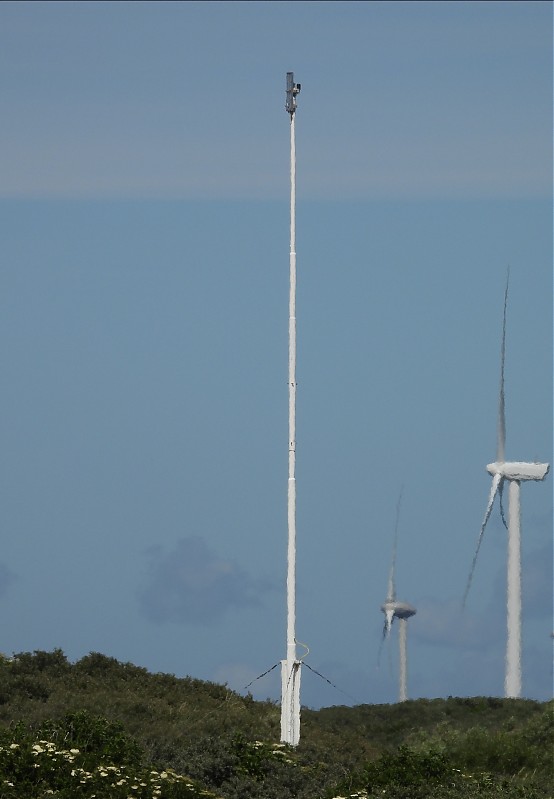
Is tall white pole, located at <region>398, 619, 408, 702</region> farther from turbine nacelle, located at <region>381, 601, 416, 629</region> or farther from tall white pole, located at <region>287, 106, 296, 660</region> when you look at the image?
tall white pole, located at <region>287, 106, 296, 660</region>

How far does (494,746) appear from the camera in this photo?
118 feet

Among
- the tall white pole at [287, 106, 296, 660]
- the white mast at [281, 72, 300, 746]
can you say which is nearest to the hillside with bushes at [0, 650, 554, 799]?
the white mast at [281, 72, 300, 746]

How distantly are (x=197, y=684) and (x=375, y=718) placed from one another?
53.9 feet

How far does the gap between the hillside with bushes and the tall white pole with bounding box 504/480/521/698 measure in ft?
67.2

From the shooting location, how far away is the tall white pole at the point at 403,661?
72312 millimetres

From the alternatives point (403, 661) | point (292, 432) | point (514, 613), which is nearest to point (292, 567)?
point (292, 432)

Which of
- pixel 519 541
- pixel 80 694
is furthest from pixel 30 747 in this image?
pixel 519 541

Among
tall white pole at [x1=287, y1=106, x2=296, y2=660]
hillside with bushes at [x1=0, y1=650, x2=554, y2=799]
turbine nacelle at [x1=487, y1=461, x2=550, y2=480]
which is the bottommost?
hillside with bushes at [x1=0, y1=650, x2=554, y2=799]

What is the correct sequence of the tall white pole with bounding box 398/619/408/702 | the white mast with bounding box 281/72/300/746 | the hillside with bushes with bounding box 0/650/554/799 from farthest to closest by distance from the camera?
the tall white pole with bounding box 398/619/408/702 → the white mast with bounding box 281/72/300/746 → the hillside with bushes with bounding box 0/650/554/799

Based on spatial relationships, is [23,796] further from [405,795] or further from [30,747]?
[405,795]

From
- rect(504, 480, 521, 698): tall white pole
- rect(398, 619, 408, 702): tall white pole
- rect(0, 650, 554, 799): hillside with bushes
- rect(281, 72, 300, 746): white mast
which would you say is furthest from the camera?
rect(398, 619, 408, 702): tall white pole

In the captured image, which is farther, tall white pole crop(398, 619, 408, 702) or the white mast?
tall white pole crop(398, 619, 408, 702)

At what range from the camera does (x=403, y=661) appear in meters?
74.1

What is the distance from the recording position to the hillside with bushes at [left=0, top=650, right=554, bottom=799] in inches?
1002
